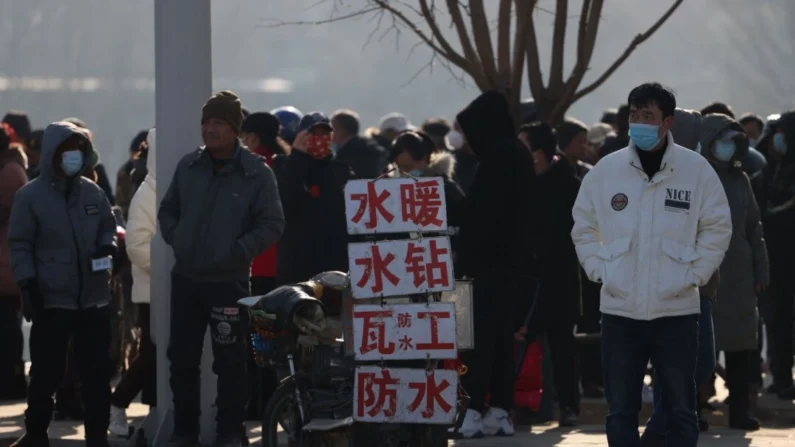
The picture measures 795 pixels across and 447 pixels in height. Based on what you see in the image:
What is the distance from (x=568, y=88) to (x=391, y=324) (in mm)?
4563

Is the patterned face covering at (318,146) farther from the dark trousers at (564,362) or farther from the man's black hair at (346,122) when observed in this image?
the man's black hair at (346,122)

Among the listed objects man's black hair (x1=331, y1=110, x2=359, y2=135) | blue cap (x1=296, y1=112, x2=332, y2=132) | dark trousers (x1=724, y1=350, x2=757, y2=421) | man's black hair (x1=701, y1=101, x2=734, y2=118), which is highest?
man's black hair (x1=331, y1=110, x2=359, y2=135)

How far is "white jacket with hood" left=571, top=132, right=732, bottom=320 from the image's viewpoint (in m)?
7.45

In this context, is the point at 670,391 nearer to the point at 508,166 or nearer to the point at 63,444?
the point at 508,166

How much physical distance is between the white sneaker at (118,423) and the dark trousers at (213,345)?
3.83 ft

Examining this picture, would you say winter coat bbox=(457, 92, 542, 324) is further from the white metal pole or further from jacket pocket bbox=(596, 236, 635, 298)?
jacket pocket bbox=(596, 236, 635, 298)

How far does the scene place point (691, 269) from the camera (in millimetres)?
7457

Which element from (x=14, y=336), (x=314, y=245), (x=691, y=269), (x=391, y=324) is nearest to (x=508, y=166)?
(x=314, y=245)

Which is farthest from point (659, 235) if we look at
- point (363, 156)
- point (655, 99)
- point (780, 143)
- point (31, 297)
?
point (363, 156)

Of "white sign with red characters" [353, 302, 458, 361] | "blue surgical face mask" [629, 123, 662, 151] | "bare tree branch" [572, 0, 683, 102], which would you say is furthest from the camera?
"bare tree branch" [572, 0, 683, 102]

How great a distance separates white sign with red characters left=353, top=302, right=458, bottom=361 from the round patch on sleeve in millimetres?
1090

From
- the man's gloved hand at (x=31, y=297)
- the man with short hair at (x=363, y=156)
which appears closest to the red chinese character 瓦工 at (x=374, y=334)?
the man's gloved hand at (x=31, y=297)

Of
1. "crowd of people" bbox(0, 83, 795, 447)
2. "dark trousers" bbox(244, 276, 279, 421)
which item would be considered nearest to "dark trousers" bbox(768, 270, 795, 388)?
"crowd of people" bbox(0, 83, 795, 447)

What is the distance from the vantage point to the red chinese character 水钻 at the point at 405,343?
27.1ft
